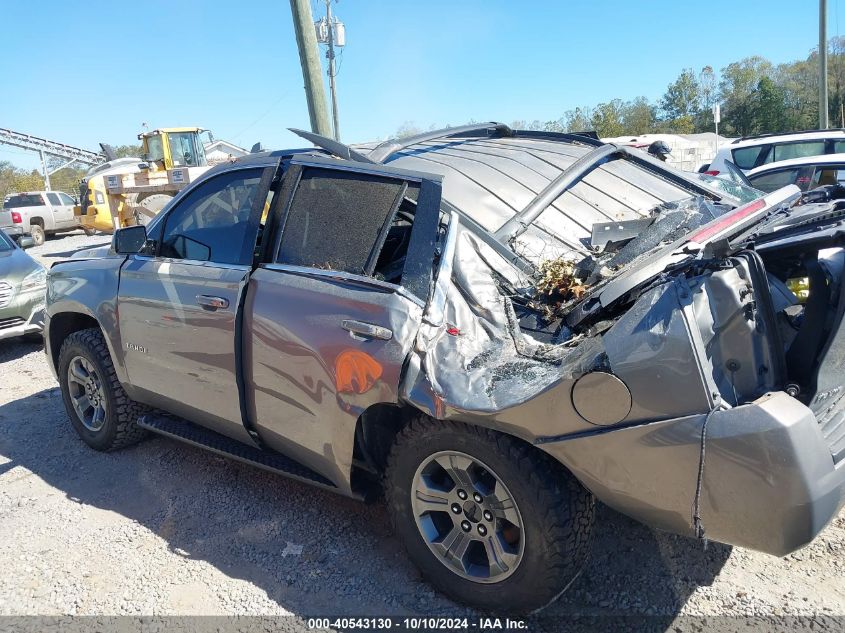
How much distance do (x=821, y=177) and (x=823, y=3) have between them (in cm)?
1357

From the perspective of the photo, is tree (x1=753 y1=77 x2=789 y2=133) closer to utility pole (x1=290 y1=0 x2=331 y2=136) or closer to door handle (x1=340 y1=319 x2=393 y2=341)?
utility pole (x1=290 y1=0 x2=331 y2=136)

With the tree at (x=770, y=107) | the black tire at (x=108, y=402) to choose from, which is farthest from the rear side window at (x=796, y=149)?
the tree at (x=770, y=107)

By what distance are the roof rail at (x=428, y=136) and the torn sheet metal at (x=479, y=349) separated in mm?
814

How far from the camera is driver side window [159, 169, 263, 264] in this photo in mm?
3542

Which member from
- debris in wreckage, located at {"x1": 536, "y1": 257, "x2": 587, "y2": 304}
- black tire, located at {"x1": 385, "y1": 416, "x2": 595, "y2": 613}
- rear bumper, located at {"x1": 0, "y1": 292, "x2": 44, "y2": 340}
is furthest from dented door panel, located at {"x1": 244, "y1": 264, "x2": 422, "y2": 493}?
Result: rear bumper, located at {"x1": 0, "y1": 292, "x2": 44, "y2": 340}

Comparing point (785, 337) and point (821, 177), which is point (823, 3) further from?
point (785, 337)

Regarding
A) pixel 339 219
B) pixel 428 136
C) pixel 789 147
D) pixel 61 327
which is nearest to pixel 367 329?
pixel 339 219

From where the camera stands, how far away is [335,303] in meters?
2.93

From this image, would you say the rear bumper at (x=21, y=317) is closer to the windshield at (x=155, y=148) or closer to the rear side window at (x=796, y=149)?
the rear side window at (x=796, y=149)

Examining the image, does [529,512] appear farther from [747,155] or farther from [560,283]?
[747,155]

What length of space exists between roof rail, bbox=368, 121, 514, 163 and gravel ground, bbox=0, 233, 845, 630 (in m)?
1.95

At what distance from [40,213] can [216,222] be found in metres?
24.7

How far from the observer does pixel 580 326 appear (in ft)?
8.87

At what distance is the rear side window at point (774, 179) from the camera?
925cm
